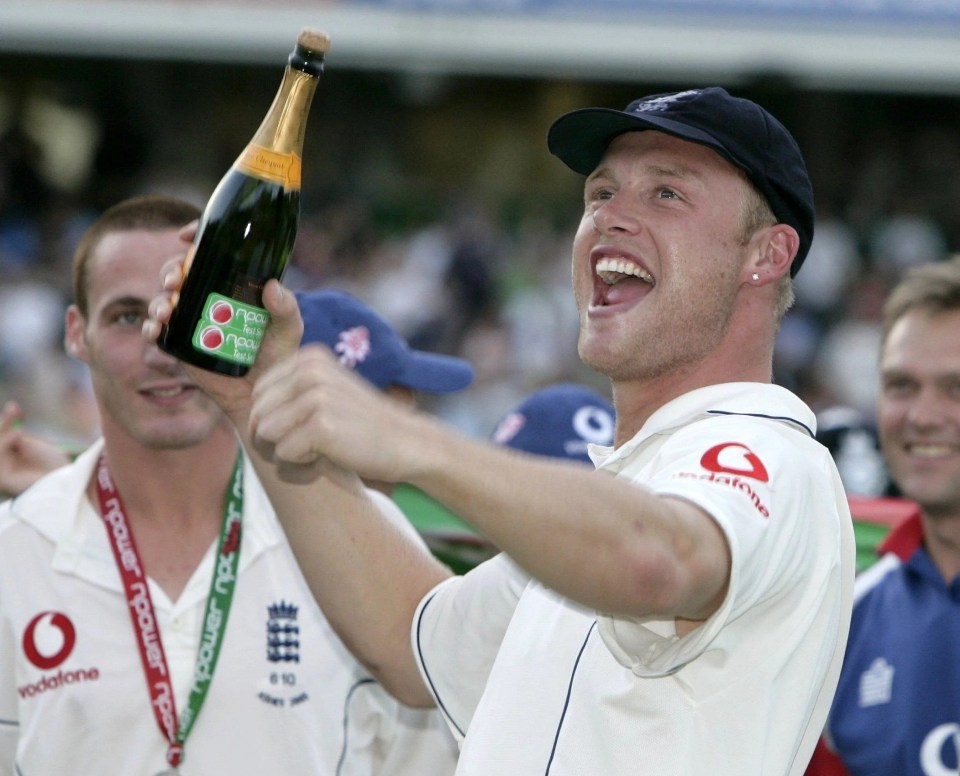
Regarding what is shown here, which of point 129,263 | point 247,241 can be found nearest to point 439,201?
point 129,263

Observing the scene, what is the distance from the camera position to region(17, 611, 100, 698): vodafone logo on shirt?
10.4 feet

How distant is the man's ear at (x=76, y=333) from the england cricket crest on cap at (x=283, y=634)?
32.5 inches

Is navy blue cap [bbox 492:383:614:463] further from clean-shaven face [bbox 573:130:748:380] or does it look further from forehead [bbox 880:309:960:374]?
clean-shaven face [bbox 573:130:748:380]

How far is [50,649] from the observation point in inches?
126

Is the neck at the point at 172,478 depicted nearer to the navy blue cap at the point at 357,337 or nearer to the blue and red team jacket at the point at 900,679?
the navy blue cap at the point at 357,337

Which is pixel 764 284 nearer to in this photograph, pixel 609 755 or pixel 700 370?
pixel 700 370

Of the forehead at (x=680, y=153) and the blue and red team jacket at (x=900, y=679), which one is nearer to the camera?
the forehead at (x=680, y=153)

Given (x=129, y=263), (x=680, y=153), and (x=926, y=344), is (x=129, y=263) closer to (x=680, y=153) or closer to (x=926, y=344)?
(x=680, y=153)

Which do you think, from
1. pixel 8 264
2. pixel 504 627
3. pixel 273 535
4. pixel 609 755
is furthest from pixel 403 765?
pixel 8 264

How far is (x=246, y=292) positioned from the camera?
8.66 feet

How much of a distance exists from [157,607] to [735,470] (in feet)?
5.35

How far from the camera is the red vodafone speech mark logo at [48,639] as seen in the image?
3.20 meters

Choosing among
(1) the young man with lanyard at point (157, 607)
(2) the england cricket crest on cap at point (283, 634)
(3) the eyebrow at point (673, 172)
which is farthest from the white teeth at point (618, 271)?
(2) the england cricket crest on cap at point (283, 634)

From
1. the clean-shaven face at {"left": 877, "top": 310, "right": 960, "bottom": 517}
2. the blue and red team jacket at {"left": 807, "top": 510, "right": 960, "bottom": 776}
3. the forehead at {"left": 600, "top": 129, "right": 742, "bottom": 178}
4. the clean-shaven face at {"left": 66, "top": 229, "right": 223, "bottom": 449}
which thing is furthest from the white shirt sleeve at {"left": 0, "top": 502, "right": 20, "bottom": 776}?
the clean-shaven face at {"left": 877, "top": 310, "right": 960, "bottom": 517}
